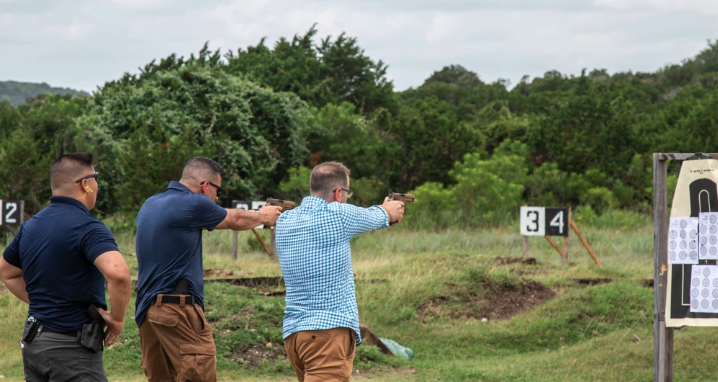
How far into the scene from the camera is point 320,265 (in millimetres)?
4344

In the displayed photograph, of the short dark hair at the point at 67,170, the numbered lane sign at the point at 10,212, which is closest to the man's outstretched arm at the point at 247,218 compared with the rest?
the short dark hair at the point at 67,170

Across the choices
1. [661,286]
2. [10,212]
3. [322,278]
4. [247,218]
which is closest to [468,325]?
[661,286]

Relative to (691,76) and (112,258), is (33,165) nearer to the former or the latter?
(112,258)

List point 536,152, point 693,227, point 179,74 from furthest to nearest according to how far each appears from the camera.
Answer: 1. point 536,152
2. point 179,74
3. point 693,227

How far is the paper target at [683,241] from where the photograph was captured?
19.3ft

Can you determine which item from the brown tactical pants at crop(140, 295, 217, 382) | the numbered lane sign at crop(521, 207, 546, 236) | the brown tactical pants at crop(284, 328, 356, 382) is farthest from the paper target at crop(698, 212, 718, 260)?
the numbered lane sign at crop(521, 207, 546, 236)

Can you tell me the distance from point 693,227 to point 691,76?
49.7 m

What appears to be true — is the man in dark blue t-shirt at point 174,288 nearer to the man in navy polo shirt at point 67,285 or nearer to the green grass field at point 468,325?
the man in navy polo shirt at point 67,285

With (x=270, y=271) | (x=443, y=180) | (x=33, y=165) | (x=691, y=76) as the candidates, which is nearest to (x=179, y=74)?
(x=33, y=165)

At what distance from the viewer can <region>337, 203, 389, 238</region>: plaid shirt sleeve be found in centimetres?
439

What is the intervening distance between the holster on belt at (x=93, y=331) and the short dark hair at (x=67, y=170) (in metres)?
0.65

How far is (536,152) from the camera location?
102ft

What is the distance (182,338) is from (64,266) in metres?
1.26

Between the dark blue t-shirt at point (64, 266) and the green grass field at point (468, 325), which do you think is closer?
the dark blue t-shirt at point (64, 266)
